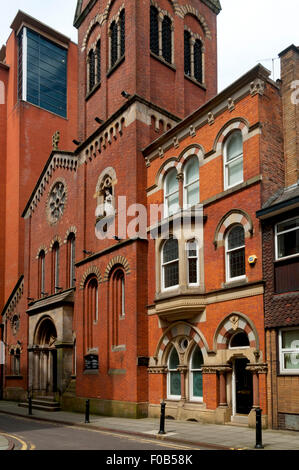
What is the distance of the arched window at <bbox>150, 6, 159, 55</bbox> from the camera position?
26455mm

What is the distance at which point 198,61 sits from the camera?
29578 mm

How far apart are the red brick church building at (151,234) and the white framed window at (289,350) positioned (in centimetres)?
65

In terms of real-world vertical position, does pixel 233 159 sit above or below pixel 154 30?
below

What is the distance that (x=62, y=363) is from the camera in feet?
90.9

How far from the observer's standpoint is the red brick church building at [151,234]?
18.3m

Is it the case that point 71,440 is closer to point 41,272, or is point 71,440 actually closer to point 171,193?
point 171,193

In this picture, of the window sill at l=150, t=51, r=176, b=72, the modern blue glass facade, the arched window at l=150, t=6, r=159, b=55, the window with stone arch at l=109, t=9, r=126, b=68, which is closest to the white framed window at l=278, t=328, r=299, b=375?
the window sill at l=150, t=51, r=176, b=72

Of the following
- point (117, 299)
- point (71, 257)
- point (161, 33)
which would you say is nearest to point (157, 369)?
point (117, 299)

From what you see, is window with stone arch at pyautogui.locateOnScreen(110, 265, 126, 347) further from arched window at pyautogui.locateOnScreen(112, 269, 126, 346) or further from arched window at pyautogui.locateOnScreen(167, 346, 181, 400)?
arched window at pyautogui.locateOnScreen(167, 346, 181, 400)

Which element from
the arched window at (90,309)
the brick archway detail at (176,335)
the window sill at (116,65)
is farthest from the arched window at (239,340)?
Result: the window sill at (116,65)

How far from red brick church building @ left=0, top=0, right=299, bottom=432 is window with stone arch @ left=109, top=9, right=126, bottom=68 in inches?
3.0

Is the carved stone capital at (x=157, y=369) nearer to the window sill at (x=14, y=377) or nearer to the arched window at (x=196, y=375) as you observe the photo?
the arched window at (x=196, y=375)

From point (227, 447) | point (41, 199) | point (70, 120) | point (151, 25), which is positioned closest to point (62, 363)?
point (41, 199)

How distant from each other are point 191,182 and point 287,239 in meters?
5.86
